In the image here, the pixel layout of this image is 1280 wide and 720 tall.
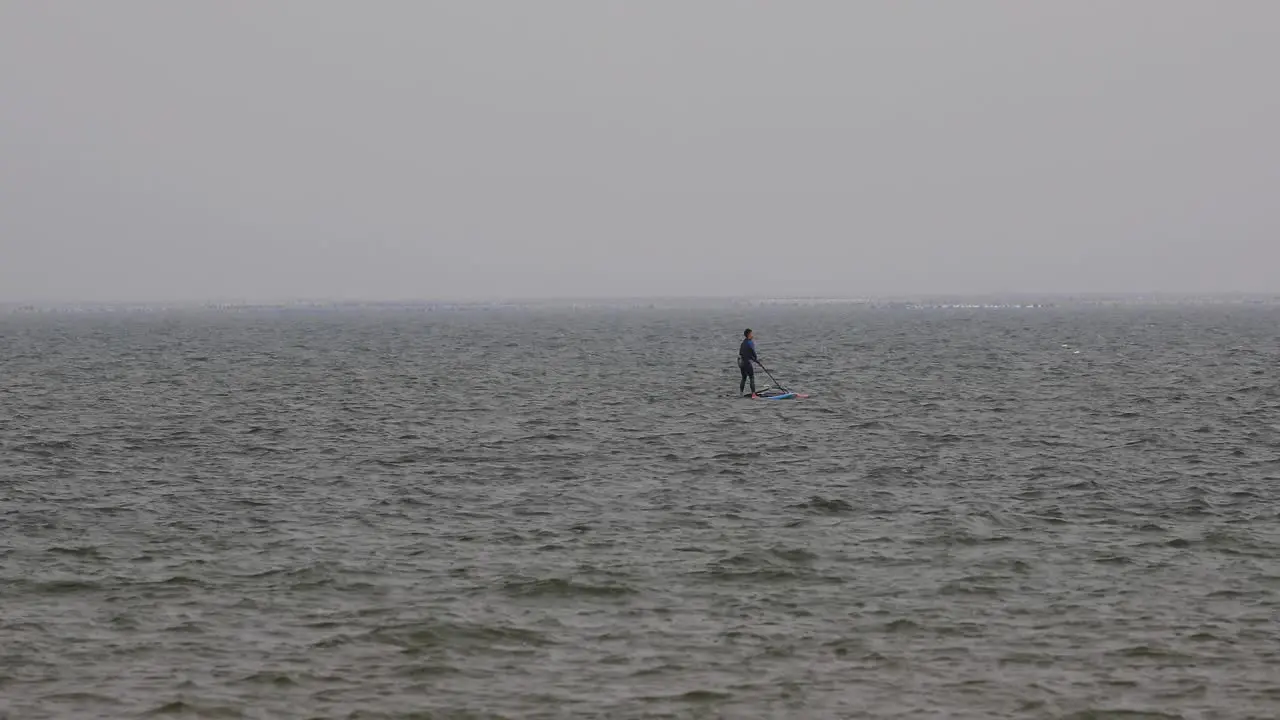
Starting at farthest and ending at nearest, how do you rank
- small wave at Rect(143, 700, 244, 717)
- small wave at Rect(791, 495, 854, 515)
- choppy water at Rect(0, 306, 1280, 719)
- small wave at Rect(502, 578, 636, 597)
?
small wave at Rect(791, 495, 854, 515) → small wave at Rect(502, 578, 636, 597) → choppy water at Rect(0, 306, 1280, 719) → small wave at Rect(143, 700, 244, 717)

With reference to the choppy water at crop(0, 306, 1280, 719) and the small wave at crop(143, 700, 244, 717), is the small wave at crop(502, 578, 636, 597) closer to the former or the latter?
the choppy water at crop(0, 306, 1280, 719)

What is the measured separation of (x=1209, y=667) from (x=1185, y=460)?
16.1m

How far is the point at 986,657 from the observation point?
52.1 ft

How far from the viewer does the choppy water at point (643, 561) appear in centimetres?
1504

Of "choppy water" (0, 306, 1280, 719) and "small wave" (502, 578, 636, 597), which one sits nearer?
"choppy water" (0, 306, 1280, 719)

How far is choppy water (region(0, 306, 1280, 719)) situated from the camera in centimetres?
1504

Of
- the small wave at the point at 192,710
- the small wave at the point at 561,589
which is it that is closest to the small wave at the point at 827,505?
the small wave at the point at 561,589

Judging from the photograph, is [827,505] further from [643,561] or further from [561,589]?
[561,589]

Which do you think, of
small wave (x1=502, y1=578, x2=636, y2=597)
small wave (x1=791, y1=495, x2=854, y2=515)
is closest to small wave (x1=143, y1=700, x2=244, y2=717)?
small wave (x1=502, y1=578, x2=636, y2=597)

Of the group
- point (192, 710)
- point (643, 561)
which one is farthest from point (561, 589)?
point (192, 710)

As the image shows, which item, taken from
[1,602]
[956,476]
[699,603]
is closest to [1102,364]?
[956,476]

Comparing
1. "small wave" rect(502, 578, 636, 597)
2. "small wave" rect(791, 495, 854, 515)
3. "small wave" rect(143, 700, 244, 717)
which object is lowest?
"small wave" rect(143, 700, 244, 717)

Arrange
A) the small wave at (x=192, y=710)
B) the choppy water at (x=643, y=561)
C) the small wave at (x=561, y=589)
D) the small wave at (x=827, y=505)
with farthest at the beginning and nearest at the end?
1. the small wave at (x=827, y=505)
2. the small wave at (x=561, y=589)
3. the choppy water at (x=643, y=561)
4. the small wave at (x=192, y=710)

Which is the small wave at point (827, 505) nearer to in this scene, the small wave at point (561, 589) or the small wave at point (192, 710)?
the small wave at point (561, 589)
